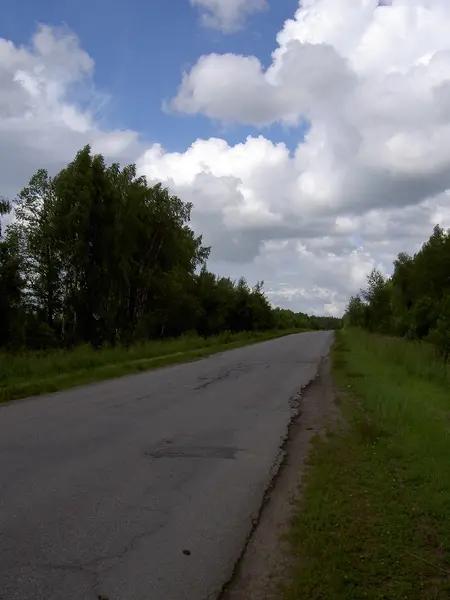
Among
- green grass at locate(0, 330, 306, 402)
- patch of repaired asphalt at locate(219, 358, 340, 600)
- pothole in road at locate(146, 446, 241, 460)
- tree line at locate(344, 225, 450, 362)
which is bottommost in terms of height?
patch of repaired asphalt at locate(219, 358, 340, 600)

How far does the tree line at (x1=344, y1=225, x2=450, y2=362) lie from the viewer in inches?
1000

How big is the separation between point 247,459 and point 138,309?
1490 inches

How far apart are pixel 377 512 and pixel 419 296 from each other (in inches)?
1790

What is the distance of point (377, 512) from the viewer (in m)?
5.54

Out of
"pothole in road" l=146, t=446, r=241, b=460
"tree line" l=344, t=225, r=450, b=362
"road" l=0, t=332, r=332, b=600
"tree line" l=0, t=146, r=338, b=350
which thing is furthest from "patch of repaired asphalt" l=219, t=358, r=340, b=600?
"tree line" l=0, t=146, r=338, b=350

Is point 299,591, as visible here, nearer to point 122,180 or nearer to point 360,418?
point 360,418

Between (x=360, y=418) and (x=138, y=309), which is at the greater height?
(x=138, y=309)

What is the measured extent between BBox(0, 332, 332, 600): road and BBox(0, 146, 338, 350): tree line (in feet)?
69.6

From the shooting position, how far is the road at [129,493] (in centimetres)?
421

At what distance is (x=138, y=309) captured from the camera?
45.2 meters

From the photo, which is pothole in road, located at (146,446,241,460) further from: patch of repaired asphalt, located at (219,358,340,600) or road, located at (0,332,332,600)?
patch of repaired asphalt, located at (219,358,340,600)

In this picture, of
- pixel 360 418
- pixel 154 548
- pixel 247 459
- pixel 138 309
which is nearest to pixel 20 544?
pixel 154 548

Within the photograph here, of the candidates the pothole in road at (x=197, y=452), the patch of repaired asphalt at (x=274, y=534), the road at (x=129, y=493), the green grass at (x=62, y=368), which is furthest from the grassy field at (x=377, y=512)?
the green grass at (x=62, y=368)

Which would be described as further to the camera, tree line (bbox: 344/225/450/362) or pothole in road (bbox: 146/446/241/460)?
tree line (bbox: 344/225/450/362)
